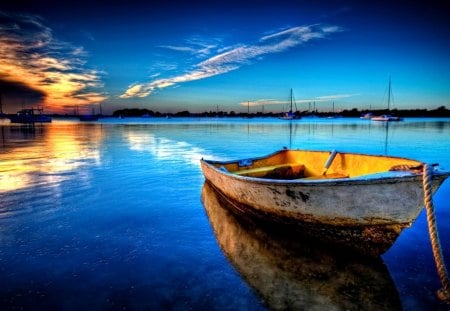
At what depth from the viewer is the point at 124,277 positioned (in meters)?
4.27

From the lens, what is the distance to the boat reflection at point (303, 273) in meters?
3.71

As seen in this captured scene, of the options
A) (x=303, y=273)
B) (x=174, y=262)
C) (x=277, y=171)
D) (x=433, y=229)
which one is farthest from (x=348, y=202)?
(x=277, y=171)

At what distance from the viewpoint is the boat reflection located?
3.71m

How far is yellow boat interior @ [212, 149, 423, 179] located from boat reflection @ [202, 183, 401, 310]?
8.00ft

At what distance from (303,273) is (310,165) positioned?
5039 mm

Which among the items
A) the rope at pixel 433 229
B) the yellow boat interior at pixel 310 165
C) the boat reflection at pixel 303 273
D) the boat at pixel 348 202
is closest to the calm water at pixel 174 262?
the boat reflection at pixel 303 273

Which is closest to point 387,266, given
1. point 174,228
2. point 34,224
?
point 174,228

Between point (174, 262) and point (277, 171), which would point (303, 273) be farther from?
point (277, 171)

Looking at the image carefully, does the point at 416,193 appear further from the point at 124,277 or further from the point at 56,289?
the point at 56,289

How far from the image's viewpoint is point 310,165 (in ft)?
29.5

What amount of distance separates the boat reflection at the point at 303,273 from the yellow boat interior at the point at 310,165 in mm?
2437

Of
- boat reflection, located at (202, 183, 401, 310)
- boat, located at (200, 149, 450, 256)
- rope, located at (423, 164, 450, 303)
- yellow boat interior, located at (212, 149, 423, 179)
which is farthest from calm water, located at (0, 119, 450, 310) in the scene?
yellow boat interior, located at (212, 149, 423, 179)

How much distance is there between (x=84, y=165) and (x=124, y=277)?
400 inches

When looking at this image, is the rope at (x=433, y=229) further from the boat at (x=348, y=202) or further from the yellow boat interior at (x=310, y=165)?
the yellow boat interior at (x=310, y=165)
